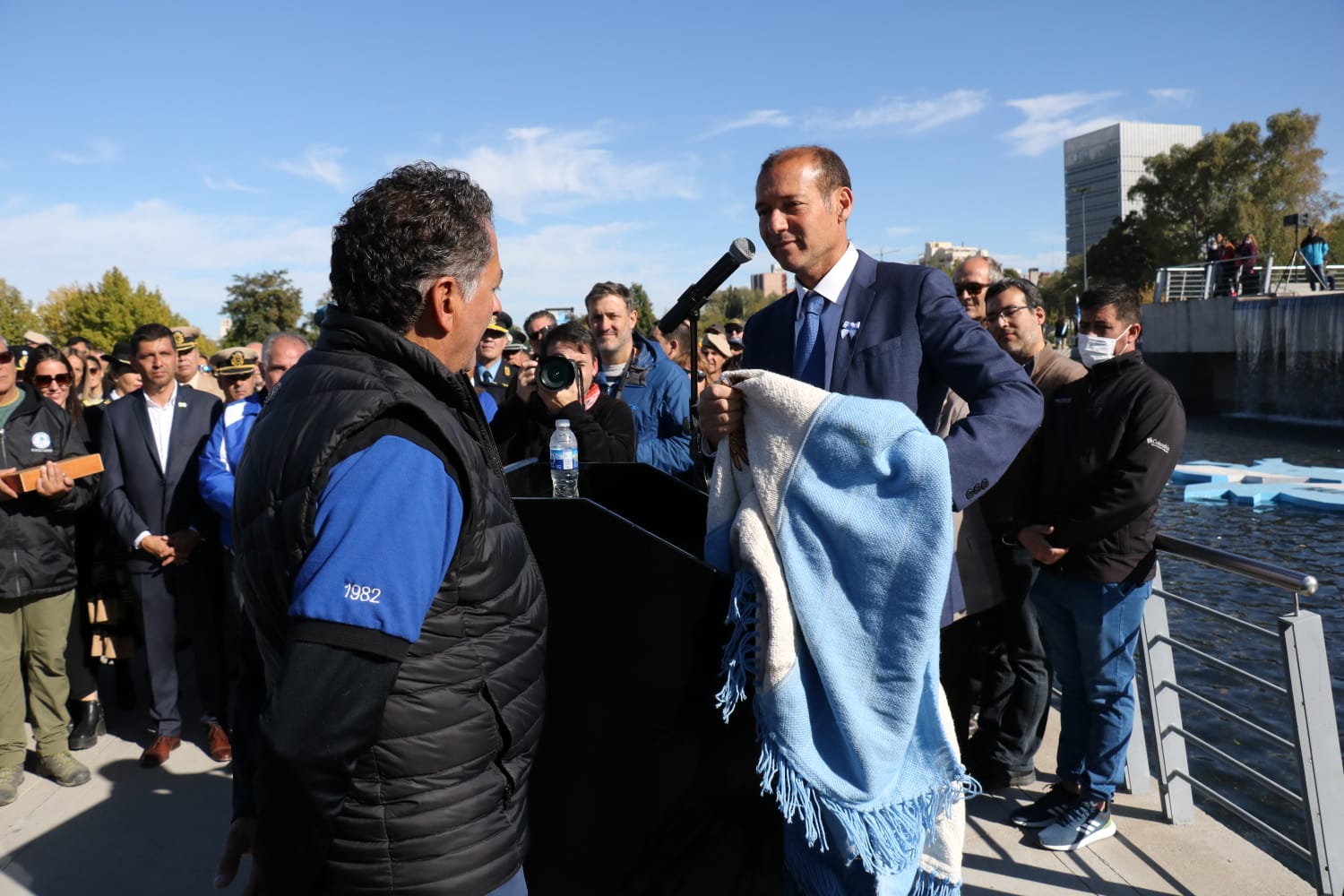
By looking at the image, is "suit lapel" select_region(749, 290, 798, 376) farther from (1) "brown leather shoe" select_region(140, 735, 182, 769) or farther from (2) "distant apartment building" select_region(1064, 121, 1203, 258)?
(2) "distant apartment building" select_region(1064, 121, 1203, 258)

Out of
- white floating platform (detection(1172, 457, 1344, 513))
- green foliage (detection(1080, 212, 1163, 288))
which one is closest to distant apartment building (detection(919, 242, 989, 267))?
green foliage (detection(1080, 212, 1163, 288))

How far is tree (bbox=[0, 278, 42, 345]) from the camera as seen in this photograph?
131ft

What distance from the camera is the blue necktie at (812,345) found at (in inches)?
94.3

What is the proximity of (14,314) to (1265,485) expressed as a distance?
48.3 meters

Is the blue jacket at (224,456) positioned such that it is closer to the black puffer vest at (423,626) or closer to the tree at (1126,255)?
the black puffer vest at (423,626)

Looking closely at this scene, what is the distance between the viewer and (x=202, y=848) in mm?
3879

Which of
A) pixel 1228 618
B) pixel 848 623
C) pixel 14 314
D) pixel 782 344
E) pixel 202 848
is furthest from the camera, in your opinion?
pixel 14 314

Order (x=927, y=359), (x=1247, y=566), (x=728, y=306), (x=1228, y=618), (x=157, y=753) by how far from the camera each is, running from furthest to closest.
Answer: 1. (x=728, y=306)
2. (x=157, y=753)
3. (x=1228, y=618)
4. (x=1247, y=566)
5. (x=927, y=359)

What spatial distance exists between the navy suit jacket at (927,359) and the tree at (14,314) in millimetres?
44161

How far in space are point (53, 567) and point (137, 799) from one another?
1.21 meters

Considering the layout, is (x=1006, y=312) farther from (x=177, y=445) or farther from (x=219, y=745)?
(x=219, y=745)

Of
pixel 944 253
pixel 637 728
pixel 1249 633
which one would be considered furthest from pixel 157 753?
pixel 944 253

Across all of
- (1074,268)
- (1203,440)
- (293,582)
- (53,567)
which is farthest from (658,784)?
(1074,268)

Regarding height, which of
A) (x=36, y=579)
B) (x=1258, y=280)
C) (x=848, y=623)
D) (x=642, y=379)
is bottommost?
(x=36, y=579)
